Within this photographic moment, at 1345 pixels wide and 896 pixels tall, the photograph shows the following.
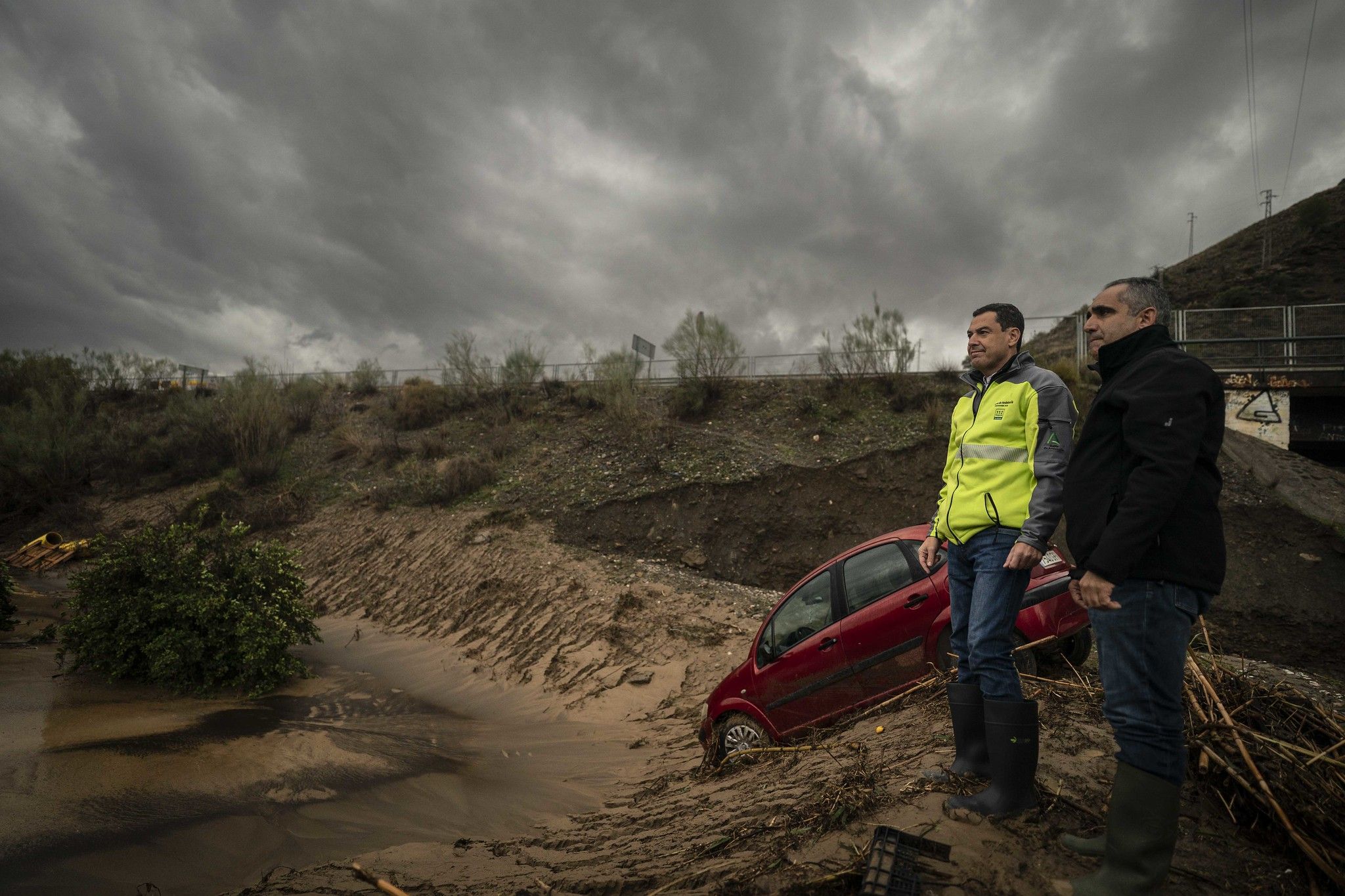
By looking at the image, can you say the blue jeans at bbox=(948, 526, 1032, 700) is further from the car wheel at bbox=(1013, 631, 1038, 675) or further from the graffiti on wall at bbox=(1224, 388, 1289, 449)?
the graffiti on wall at bbox=(1224, 388, 1289, 449)

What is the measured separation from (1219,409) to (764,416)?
54.6ft

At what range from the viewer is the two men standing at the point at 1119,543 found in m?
2.24

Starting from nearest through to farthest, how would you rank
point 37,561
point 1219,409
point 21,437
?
point 1219,409 < point 37,561 < point 21,437

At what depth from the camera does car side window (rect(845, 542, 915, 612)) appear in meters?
5.10

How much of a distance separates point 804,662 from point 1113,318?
3550 millimetres

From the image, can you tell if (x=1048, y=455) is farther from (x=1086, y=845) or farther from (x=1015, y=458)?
(x=1086, y=845)

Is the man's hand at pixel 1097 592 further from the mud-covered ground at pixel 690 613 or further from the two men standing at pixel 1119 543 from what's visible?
the mud-covered ground at pixel 690 613

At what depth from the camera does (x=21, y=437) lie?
73.9ft

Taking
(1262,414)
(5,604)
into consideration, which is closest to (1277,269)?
(1262,414)

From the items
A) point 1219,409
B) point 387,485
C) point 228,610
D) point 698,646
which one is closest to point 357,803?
point 228,610

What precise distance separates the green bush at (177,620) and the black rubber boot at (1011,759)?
908 cm

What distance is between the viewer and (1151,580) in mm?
2279

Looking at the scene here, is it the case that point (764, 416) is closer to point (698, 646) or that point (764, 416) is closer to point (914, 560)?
point (698, 646)

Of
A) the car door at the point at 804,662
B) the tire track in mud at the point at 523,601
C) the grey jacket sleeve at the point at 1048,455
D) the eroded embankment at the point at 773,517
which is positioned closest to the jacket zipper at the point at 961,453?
the grey jacket sleeve at the point at 1048,455
